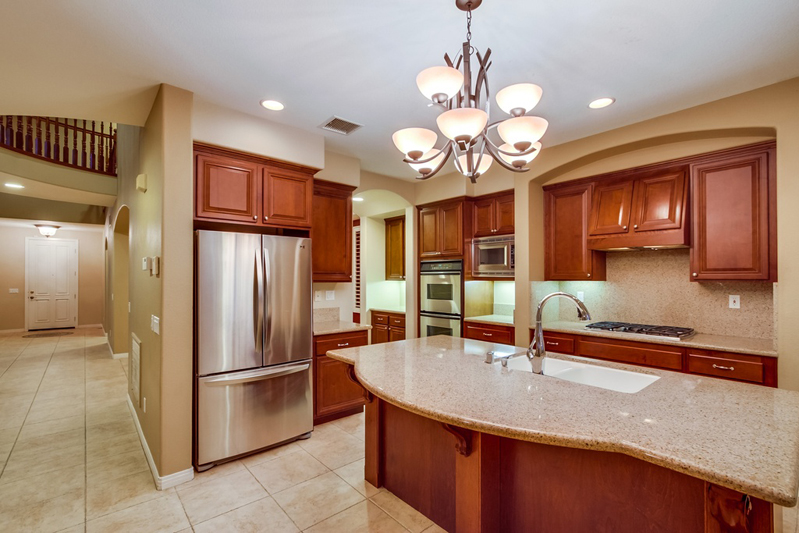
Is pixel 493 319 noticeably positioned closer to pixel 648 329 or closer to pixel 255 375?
pixel 648 329

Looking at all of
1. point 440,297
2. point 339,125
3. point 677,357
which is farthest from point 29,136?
point 677,357

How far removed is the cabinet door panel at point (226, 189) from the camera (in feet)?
9.00

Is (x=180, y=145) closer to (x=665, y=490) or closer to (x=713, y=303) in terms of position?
(x=665, y=490)

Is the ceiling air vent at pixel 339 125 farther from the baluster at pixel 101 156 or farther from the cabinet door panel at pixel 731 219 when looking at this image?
the baluster at pixel 101 156

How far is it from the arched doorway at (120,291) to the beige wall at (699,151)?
20.1ft

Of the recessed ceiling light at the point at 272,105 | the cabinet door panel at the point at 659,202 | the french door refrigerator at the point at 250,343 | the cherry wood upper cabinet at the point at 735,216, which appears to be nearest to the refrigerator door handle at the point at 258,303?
the french door refrigerator at the point at 250,343

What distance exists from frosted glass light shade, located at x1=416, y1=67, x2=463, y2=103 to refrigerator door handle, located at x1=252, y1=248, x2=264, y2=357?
192 centimetres

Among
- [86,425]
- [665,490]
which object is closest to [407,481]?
[665,490]

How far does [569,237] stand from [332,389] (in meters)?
2.90

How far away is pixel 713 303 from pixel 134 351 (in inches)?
210

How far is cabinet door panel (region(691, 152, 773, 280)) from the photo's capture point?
2.71 metres

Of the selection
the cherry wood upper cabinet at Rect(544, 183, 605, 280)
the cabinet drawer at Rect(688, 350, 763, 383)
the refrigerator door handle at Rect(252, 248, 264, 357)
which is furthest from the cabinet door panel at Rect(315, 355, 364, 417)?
the cabinet drawer at Rect(688, 350, 763, 383)

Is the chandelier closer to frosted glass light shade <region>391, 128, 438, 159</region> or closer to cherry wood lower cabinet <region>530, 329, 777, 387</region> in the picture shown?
frosted glass light shade <region>391, 128, 438, 159</region>

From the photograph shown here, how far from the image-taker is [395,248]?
5992 mm
